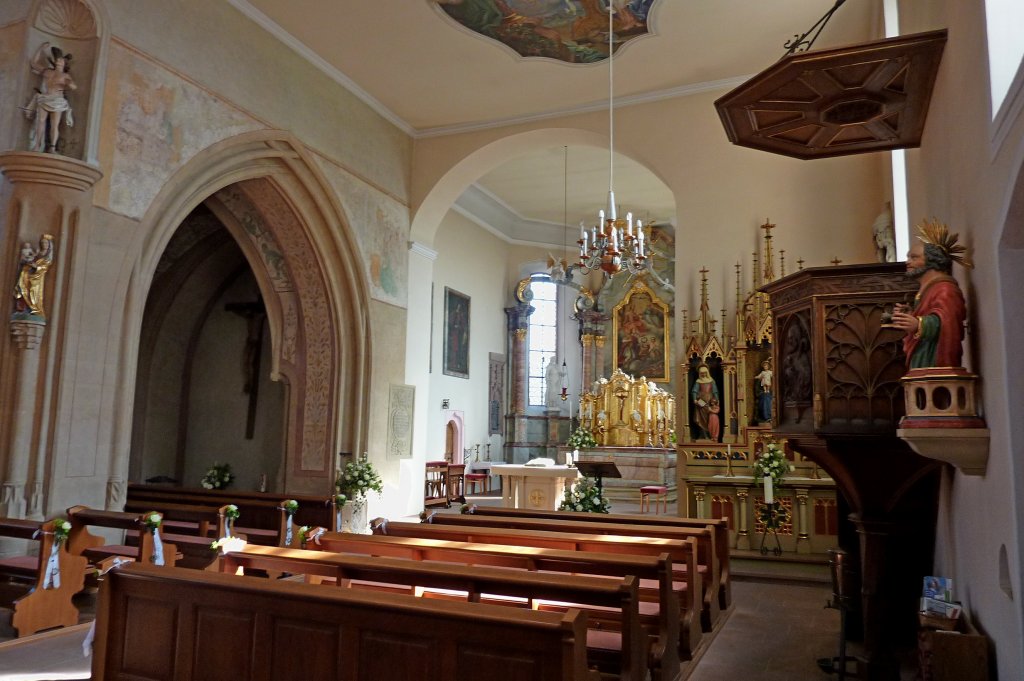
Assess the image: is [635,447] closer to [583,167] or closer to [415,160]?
[583,167]

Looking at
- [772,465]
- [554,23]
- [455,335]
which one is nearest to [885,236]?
[772,465]

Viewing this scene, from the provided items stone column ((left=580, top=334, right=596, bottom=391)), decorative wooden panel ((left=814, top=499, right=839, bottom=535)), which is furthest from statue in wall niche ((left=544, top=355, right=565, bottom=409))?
decorative wooden panel ((left=814, top=499, right=839, bottom=535))

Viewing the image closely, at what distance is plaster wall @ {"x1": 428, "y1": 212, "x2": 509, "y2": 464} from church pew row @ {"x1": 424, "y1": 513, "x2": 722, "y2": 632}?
947cm

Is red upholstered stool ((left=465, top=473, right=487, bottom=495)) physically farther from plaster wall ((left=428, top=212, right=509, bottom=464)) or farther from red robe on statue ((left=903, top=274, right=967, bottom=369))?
red robe on statue ((left=903, top=274, right=967, bottom=369))

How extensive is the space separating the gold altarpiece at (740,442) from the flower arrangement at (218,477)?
6.90 meters

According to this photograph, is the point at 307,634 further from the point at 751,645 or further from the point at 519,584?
the point at 751,645

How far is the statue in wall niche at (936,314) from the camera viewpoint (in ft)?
11.9

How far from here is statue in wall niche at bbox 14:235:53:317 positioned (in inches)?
247

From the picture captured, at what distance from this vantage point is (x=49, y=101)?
21.4ft

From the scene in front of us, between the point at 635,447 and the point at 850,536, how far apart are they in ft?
35.3

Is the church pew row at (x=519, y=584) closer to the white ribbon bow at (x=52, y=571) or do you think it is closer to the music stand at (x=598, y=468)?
the white ribbon bow at (x=52, y=571)

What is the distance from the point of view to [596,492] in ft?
29.6

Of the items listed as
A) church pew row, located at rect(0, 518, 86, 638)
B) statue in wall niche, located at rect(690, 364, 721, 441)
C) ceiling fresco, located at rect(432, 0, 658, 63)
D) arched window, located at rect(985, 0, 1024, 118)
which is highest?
ceiling fresco, located at rect(432, 0, 658, 63)

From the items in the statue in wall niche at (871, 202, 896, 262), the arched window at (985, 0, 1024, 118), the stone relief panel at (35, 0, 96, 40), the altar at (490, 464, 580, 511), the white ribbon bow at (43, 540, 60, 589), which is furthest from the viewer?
the altar at (490, 464, 580, 511)
